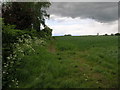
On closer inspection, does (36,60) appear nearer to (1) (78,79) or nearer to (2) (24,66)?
(2) (24,66)

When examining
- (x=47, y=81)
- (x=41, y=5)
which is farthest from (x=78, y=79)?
(x=41, y=5)

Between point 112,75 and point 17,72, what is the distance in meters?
3.88

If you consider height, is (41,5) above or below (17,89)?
above

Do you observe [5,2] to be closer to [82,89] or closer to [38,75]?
[38,75]

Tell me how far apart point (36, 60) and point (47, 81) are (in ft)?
6.50

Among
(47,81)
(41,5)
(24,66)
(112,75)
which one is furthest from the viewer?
(41,5)

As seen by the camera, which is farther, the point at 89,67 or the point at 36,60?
the point at 36,60

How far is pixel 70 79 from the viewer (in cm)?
501

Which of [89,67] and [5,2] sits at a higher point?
[5,2]

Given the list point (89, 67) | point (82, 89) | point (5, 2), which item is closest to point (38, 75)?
point (82, 89)

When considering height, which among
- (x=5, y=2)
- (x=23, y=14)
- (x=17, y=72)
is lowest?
(x=17, y=72)

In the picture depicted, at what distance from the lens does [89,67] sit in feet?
20.4

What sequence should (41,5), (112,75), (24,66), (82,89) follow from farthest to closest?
1. (41,5)
2. (24,66)
3. (112,75)
4. (82,89)

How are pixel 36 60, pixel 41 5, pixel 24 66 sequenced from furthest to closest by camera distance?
pixel 41 5, pixel 36 60, pixel 24 66
